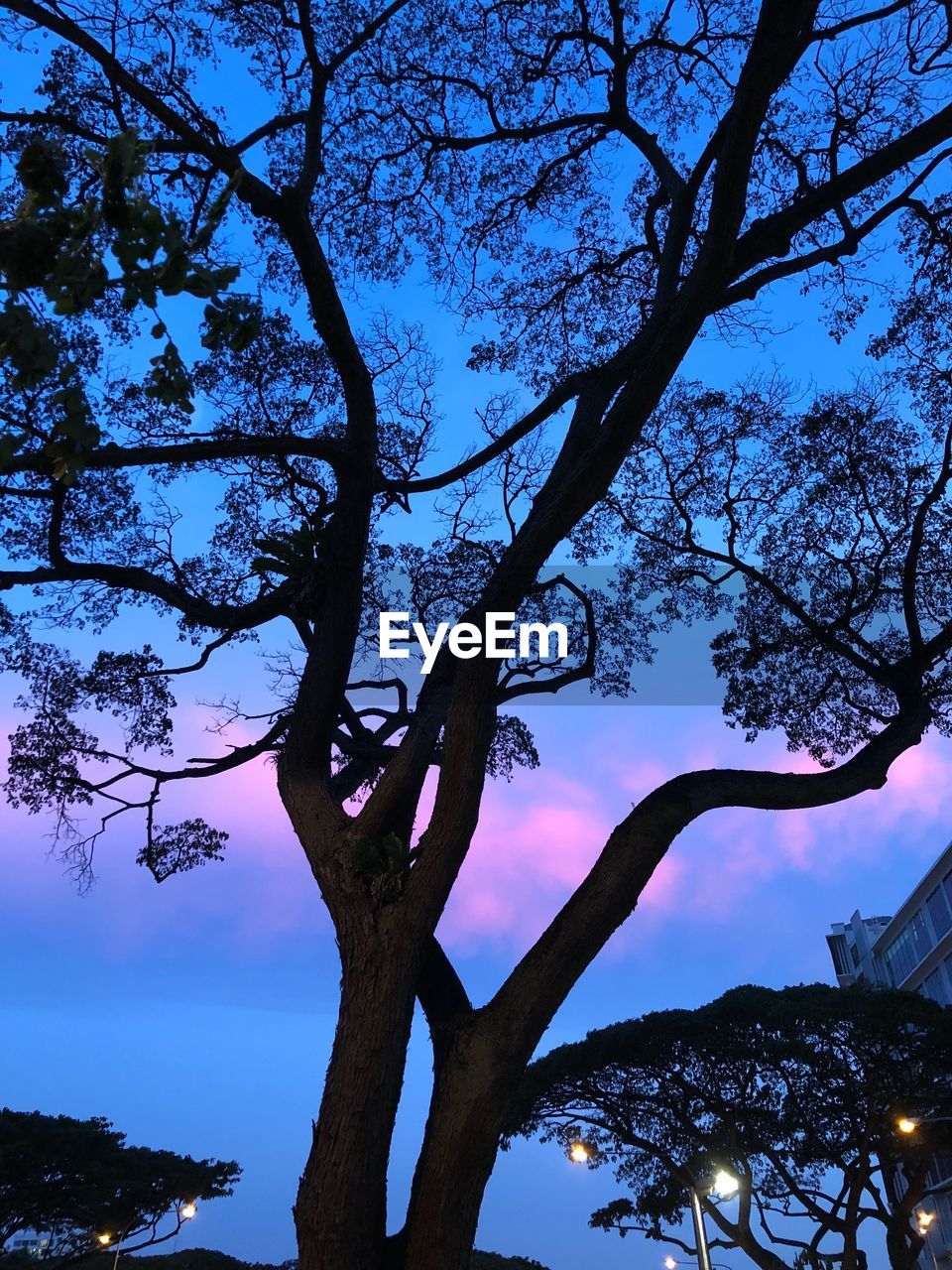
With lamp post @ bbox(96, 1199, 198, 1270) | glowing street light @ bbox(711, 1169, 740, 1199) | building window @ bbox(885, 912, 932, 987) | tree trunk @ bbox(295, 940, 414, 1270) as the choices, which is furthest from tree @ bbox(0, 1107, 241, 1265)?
building window @ bbox(885, 912, 932, 987)

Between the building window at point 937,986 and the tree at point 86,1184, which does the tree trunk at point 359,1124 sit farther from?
the building window at point 937,986

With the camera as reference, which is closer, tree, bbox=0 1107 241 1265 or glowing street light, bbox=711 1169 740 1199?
glowing street light, bbox=711 1169 740 1199

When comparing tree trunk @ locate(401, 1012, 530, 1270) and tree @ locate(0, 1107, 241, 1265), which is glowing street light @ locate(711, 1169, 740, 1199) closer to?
tree trunk @ locate(401, 1012, 530, 1270)

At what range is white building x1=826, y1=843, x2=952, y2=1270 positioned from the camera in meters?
30.4

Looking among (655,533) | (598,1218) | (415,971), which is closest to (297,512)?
(655,533)

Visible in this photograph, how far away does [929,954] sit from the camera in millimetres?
31297

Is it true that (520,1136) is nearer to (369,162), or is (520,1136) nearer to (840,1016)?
(840,1016)

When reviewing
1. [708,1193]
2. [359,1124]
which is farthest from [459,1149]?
[708,1193]

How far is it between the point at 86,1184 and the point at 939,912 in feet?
91.5

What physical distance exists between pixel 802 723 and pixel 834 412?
10.1ft

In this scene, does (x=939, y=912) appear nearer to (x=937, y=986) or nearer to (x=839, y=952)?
(x=937, y=986)

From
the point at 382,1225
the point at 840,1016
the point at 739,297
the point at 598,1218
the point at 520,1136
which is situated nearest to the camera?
the point at 382,1225

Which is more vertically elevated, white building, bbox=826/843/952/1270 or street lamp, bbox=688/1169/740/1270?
white building, bbox=826/843/952/1270

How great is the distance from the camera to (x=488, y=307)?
336 inches
